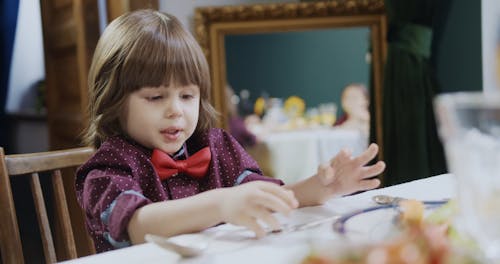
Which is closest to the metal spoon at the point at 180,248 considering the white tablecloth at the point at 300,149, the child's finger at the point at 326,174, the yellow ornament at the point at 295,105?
the child's finger at the point at 326,174

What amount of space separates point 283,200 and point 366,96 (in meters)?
1.90

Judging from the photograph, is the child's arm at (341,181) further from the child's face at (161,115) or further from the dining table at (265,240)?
the child's face at (161,115)

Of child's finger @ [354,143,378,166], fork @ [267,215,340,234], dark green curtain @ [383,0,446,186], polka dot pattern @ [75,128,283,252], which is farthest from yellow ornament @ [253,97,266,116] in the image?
fork @ [267,215,340,234]

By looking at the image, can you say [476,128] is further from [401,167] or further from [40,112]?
[40,112]

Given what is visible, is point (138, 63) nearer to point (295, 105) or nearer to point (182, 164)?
point (182, 164)

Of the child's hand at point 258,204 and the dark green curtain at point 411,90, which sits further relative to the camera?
the dark green curtain at point 411,90

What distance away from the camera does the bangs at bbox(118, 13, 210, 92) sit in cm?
96

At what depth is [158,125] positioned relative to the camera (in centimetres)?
97

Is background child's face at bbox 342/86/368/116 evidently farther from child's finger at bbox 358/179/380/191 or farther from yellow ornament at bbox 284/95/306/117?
child's finger at bbox 358/179/380/191

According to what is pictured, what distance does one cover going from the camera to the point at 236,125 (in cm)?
247

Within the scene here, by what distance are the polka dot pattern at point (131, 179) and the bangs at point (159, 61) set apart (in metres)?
0.12

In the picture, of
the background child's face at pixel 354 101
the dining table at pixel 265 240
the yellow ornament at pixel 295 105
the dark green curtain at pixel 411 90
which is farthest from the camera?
the yellow ornament at pixel 295 105

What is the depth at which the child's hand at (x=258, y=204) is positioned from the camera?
2.26 ft

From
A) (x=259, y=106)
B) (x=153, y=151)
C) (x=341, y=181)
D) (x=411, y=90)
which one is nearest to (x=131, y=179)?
(x=153, y=151)
